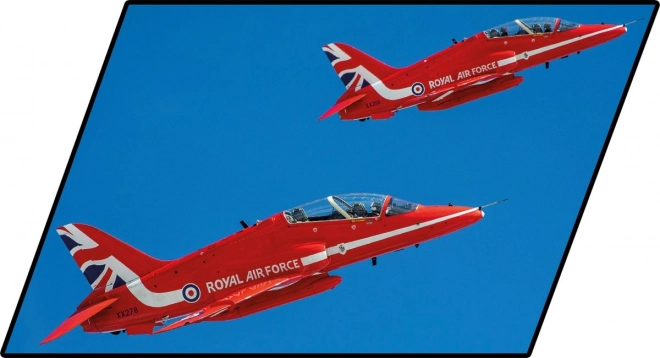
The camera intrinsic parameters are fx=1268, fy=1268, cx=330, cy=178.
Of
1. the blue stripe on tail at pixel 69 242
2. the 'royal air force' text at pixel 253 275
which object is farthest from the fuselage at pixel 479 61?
the blue stripe on tail at pixel 69 242

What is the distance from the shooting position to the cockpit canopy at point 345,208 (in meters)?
23.5

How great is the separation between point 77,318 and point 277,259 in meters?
3.94

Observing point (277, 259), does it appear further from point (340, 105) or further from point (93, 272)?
point (340, 105)

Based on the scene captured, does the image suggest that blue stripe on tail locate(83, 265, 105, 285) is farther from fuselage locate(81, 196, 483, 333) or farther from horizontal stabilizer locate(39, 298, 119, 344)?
fuselage locate(81, 196, 483, 333)

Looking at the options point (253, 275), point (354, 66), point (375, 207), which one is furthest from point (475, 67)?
point (253, 275)

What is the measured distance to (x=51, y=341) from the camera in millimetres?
23344

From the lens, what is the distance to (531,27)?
26438 millimetres

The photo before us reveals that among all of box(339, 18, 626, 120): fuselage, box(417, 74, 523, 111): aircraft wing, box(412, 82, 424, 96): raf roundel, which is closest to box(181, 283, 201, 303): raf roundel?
box(339, 18, 626, 120): fuselage

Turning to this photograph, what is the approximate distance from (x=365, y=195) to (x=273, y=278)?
2.32m

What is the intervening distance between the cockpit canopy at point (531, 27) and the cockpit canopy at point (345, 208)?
4860 millimetres

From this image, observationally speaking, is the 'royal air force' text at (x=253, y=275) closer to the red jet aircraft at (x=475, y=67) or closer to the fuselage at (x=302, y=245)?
the fuselage at (x=302, y=245)

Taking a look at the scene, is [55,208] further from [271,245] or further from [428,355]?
[428,355]

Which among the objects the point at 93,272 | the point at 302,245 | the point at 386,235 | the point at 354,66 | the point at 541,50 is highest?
the point at 354,66

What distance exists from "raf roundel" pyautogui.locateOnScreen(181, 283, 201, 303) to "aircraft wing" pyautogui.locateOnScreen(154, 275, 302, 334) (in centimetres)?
34
